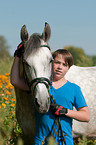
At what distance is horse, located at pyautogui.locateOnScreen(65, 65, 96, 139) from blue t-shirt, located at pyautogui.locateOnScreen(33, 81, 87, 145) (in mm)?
1185

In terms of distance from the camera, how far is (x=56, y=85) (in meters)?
2.45

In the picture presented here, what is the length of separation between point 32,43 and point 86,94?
1.80m

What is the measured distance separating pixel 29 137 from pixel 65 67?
4.12 ft

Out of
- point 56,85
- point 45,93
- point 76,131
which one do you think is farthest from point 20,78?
point 76,131

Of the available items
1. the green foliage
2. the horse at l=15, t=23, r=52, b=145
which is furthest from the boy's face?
the green foliage

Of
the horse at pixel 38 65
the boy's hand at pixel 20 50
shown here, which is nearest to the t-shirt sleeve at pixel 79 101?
the horse at pixel 38 65

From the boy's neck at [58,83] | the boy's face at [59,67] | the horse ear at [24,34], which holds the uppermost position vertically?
the horse ear at [24,34]

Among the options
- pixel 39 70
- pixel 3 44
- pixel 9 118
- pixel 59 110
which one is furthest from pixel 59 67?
pixel 3 44

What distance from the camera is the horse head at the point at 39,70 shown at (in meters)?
2.01

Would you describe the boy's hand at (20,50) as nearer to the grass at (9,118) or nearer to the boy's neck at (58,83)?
the boy's neck at (58,83)

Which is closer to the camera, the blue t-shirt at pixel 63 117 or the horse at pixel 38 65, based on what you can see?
the horse at pixel 38 65

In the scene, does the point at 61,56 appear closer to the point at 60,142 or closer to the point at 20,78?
the point at 20,78

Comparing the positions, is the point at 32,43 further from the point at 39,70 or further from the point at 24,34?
the point at 39,70

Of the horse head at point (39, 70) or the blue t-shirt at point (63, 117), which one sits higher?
the horse head at point (39, 70)
